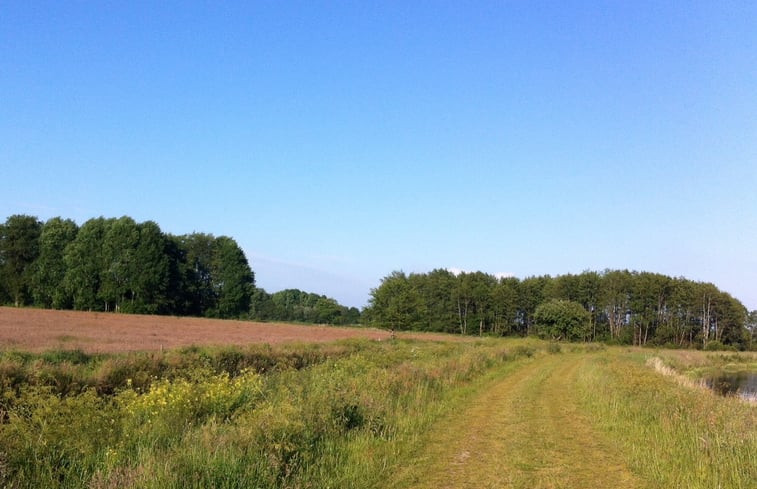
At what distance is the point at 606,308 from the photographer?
342ft

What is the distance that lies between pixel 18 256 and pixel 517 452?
300ft

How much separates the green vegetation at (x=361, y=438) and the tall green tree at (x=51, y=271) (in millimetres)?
73001

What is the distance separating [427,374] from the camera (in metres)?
17.7

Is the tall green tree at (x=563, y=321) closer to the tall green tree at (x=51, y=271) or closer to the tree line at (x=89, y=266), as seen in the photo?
the tree line at (x=89, y=266)

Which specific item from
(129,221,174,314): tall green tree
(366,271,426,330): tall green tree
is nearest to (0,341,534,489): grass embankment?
(366,271,426,330): tall green tree

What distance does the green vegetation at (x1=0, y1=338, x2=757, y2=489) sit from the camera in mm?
6688

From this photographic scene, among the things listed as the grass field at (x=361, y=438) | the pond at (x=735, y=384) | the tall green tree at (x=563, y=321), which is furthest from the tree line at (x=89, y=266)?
the pond at (x=735, y=384)

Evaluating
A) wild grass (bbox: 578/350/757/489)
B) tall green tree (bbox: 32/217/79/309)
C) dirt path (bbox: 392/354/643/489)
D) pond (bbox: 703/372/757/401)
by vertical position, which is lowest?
pond (bbox: 703/372/757/401)

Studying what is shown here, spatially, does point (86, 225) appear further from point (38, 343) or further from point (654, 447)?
point (654, 447)

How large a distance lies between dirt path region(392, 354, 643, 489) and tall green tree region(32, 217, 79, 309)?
81.3m

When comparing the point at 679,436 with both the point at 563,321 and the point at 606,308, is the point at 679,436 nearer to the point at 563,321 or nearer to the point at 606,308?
the point at 563,321

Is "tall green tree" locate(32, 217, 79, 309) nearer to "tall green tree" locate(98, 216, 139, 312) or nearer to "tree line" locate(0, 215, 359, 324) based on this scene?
"tree line" locate(0, 215, 359, 324)

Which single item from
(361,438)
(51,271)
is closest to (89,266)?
(51,271)

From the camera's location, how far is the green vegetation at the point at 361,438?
21.9 ft
